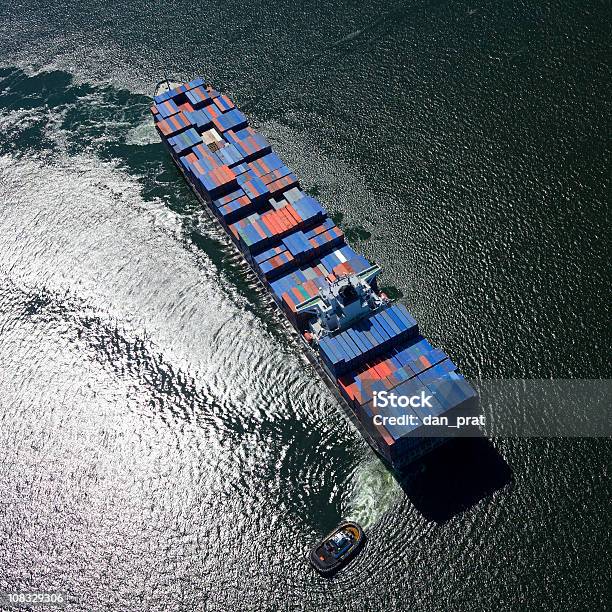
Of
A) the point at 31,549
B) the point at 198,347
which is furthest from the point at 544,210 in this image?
the point at 31,549

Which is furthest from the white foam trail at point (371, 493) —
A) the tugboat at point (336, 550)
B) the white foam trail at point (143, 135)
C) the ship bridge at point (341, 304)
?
the white foam trail at point (143, 135)

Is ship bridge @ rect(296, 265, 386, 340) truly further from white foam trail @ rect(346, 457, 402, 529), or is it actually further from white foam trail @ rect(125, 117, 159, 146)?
white foam trail @ rect(125, 117, 159, 146)

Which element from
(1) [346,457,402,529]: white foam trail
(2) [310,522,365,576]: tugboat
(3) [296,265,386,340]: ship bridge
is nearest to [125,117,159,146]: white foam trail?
(3) [296,265,386,340]: ship bridge

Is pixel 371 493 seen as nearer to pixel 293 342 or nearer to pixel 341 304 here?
pixel 341 304

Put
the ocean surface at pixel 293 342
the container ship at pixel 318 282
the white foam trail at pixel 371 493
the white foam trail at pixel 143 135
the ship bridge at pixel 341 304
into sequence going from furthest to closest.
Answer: the white foam trail at pixel 143 135, the ship bridge at pixel 341 304, the container ship at pixel 318 282, the white foam trail at pixel 371 493, the ocean surface at pixel 293 342

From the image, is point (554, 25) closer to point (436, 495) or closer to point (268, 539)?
point (436, 495)

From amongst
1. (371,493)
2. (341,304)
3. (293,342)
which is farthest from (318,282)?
(371,493)

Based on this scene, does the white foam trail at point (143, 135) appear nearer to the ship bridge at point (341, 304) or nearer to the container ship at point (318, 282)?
the container ship at point (318, 282)
